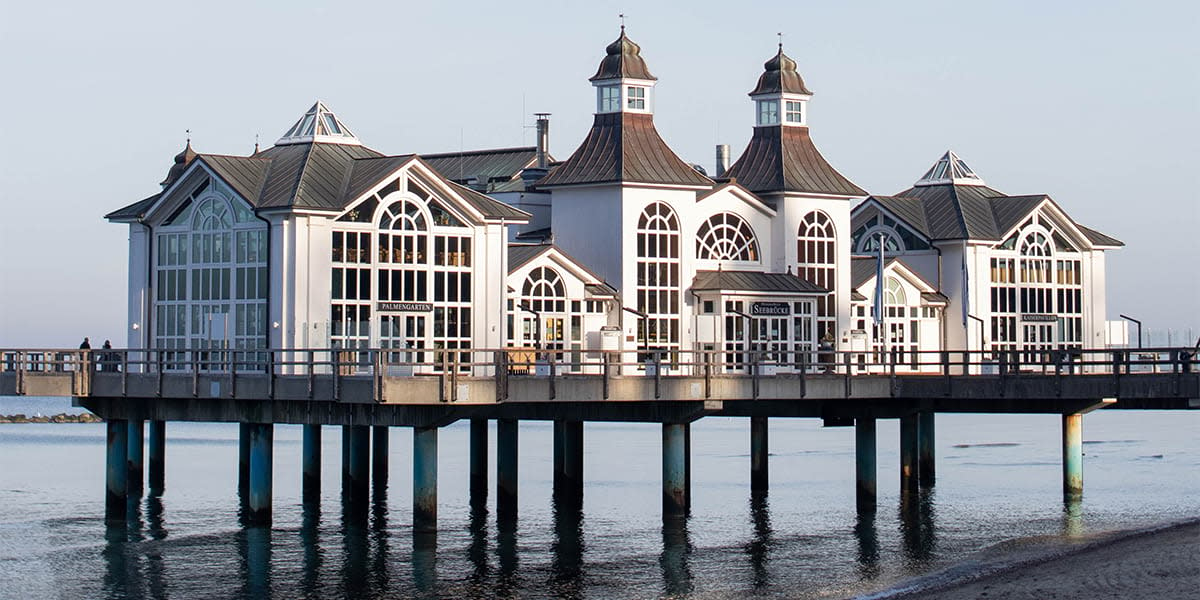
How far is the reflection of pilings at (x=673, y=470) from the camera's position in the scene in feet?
157

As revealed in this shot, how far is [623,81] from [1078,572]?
2748 cm

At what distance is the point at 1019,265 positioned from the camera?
227 ft

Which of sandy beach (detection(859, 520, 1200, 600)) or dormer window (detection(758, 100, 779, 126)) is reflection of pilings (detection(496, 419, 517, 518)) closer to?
sandy beach (detection(859, 520, 1200, 600))

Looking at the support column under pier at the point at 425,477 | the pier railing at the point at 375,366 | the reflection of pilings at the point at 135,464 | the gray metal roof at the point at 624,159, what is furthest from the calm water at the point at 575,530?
the gray metal roof at the point at 624,159

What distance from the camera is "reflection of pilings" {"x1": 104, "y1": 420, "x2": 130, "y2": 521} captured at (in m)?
50.1

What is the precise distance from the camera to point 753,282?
198 ft

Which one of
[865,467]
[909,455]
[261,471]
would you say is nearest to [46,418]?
[909,455]

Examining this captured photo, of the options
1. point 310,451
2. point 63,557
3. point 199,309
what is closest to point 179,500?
point 310,451

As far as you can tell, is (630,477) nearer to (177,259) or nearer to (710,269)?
(710,269)

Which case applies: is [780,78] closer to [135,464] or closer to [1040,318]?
[1040,318]

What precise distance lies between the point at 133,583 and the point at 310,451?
61.6 feet

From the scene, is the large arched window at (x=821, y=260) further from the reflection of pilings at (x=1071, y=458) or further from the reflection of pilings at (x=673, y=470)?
the reflection of pilings at (x=673, y=470)

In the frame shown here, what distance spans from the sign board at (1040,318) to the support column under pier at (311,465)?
26723mm

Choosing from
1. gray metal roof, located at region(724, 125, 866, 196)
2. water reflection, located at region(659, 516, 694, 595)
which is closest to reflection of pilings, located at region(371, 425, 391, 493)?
water reflection, located at region(659, 516, 694, 595)
